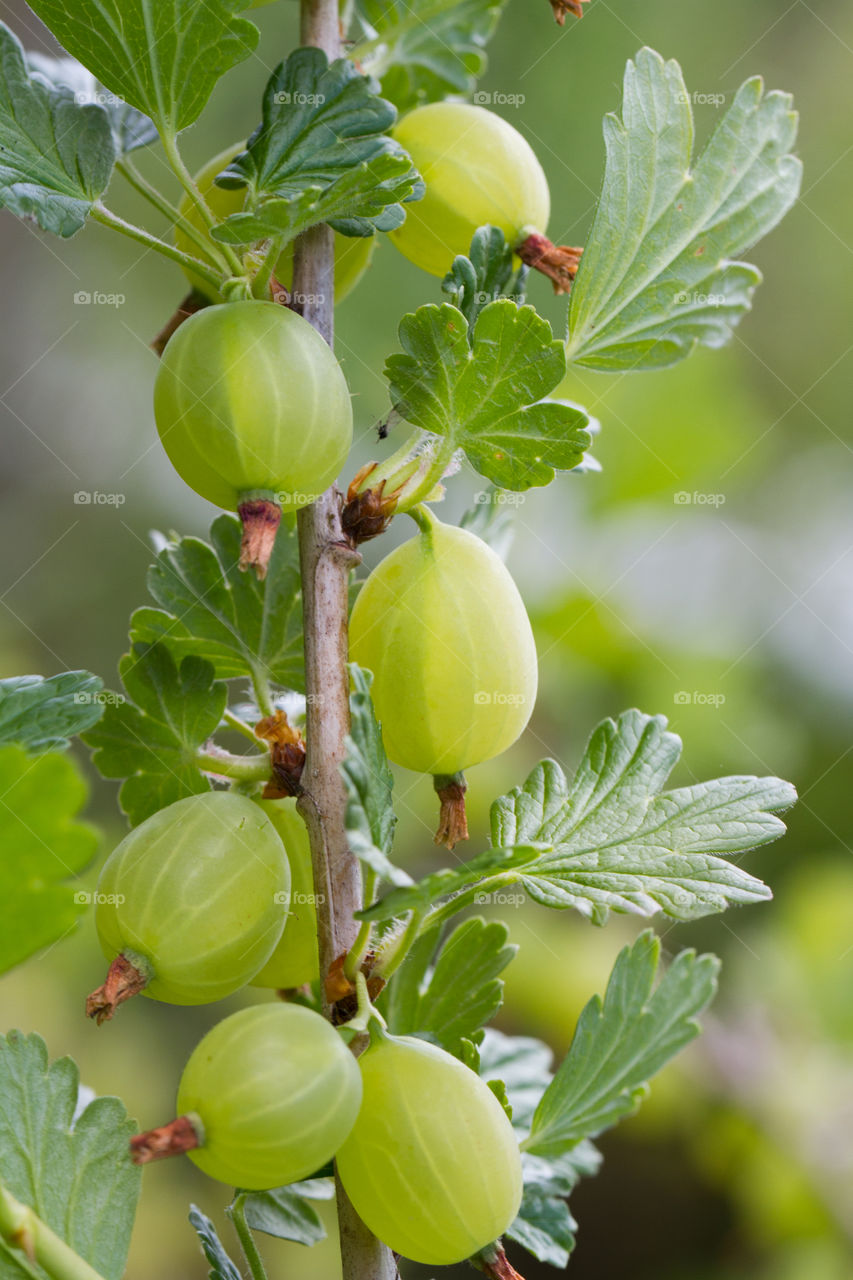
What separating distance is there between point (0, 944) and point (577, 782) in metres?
0.28

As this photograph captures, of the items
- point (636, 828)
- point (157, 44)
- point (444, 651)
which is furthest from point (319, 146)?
point (636, 828)

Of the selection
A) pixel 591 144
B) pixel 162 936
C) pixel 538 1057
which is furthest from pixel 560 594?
pixel 162 936

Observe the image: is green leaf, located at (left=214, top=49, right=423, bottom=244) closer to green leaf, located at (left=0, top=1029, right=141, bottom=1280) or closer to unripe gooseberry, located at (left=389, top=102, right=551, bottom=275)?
unripe gooseberry, located at (left=389, top=102, right=551, bottom=275)

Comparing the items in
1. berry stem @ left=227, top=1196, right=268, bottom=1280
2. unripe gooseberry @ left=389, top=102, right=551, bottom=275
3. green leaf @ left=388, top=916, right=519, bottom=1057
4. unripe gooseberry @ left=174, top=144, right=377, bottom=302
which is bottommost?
berry stem @ left=227, top=1196, right=268, bottom=1280

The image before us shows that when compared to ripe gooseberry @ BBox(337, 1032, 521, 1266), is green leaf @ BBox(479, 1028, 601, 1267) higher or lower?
lower

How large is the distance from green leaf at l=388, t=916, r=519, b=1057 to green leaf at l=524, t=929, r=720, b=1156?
0.05 metres

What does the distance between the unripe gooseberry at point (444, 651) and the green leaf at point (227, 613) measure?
76 millimetres

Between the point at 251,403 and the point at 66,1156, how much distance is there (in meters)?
0.30

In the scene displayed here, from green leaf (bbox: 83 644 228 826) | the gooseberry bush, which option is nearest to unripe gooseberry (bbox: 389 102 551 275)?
the gooseberry bush

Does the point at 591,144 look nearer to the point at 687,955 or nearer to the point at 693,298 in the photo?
the point at 693,298

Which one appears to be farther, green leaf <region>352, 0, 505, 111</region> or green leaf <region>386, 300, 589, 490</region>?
green leaf <region>352, 0, 505, 111</region>

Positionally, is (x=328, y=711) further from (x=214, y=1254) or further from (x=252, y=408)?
(x=214, y=1254)

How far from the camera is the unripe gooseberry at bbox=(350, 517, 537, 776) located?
45 centimetres

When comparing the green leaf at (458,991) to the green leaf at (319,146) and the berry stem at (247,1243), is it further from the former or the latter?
the green leaf at (319,146)
